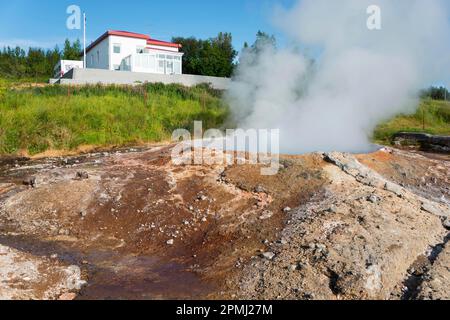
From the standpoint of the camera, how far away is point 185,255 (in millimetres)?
4770

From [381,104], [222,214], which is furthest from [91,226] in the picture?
[381,104]

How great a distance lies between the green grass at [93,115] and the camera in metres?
11.8

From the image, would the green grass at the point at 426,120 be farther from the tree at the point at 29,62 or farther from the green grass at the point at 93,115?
the tree at the point at 29,62

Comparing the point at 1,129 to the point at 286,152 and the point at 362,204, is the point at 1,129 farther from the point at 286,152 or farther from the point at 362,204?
the point at 362,204

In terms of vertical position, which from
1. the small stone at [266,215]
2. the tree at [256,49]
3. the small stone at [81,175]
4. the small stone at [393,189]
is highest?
the tree at [256,49]

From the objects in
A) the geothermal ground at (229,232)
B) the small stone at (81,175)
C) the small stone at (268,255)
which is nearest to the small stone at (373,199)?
the geothermal ground at (229,232)

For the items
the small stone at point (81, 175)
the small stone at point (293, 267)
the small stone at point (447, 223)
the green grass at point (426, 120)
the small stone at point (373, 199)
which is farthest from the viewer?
the green grass at point (426, 120)

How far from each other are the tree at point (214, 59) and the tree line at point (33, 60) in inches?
441

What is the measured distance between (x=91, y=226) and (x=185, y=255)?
1562 millimetres

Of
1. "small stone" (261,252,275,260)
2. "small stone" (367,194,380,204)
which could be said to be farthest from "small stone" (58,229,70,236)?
"small stone" (367,194,380,204)

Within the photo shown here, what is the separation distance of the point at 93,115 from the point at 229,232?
→ 954 cm

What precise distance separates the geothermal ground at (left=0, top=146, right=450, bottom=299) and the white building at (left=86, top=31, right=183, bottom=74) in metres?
19.3

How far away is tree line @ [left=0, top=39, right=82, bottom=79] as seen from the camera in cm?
3388

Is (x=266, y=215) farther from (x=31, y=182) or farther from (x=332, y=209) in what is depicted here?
(x=31, y=182)
